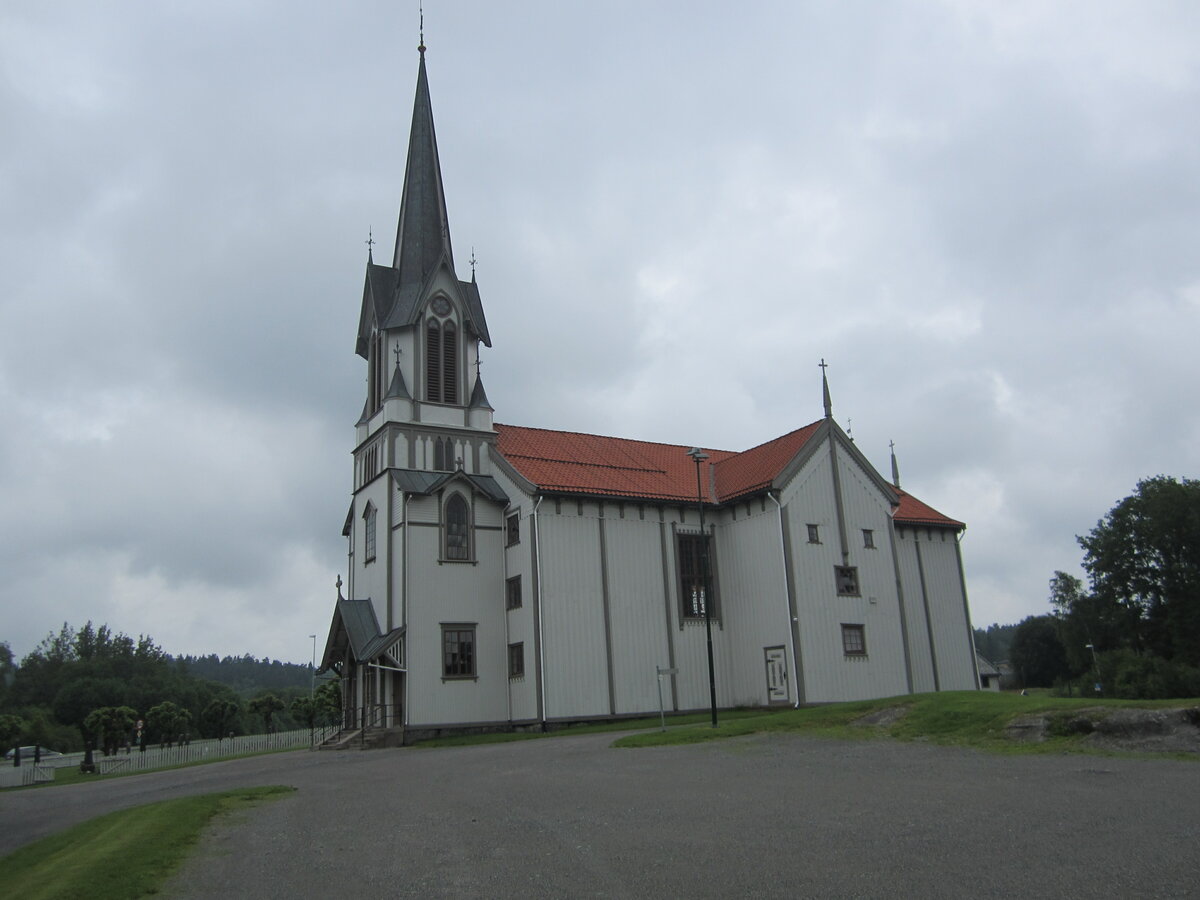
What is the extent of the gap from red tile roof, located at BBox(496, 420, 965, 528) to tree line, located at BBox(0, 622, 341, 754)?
3198 centimetres

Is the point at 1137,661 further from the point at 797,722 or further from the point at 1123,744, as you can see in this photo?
the point at 1123,744

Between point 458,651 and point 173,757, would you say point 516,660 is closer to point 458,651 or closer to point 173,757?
point 458,651

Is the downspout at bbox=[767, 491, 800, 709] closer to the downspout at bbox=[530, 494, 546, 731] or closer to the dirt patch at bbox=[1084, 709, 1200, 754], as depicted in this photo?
the downspout at bbox=[530, 494, 546, 731]

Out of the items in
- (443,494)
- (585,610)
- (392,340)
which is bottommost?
(585,610)

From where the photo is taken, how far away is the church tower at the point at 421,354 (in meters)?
37.5

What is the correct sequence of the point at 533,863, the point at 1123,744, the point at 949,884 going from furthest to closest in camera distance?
the point at 1123,744
the point at 533,863
the point at 949,884

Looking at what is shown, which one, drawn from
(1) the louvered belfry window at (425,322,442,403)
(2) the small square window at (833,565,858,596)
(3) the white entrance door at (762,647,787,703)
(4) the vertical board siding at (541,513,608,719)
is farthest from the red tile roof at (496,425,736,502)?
(3) the white entrance door at (762,647,787,703)

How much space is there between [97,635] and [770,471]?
116 m

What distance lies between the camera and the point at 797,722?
79.5ft

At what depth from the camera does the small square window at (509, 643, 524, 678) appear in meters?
35.2

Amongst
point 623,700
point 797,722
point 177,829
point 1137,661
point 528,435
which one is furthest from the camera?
point 1137,661

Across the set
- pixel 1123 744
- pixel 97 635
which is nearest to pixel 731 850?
pixel 1123 744

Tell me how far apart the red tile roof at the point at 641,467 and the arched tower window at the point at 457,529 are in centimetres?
257

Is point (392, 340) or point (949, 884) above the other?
point (392, 340)
